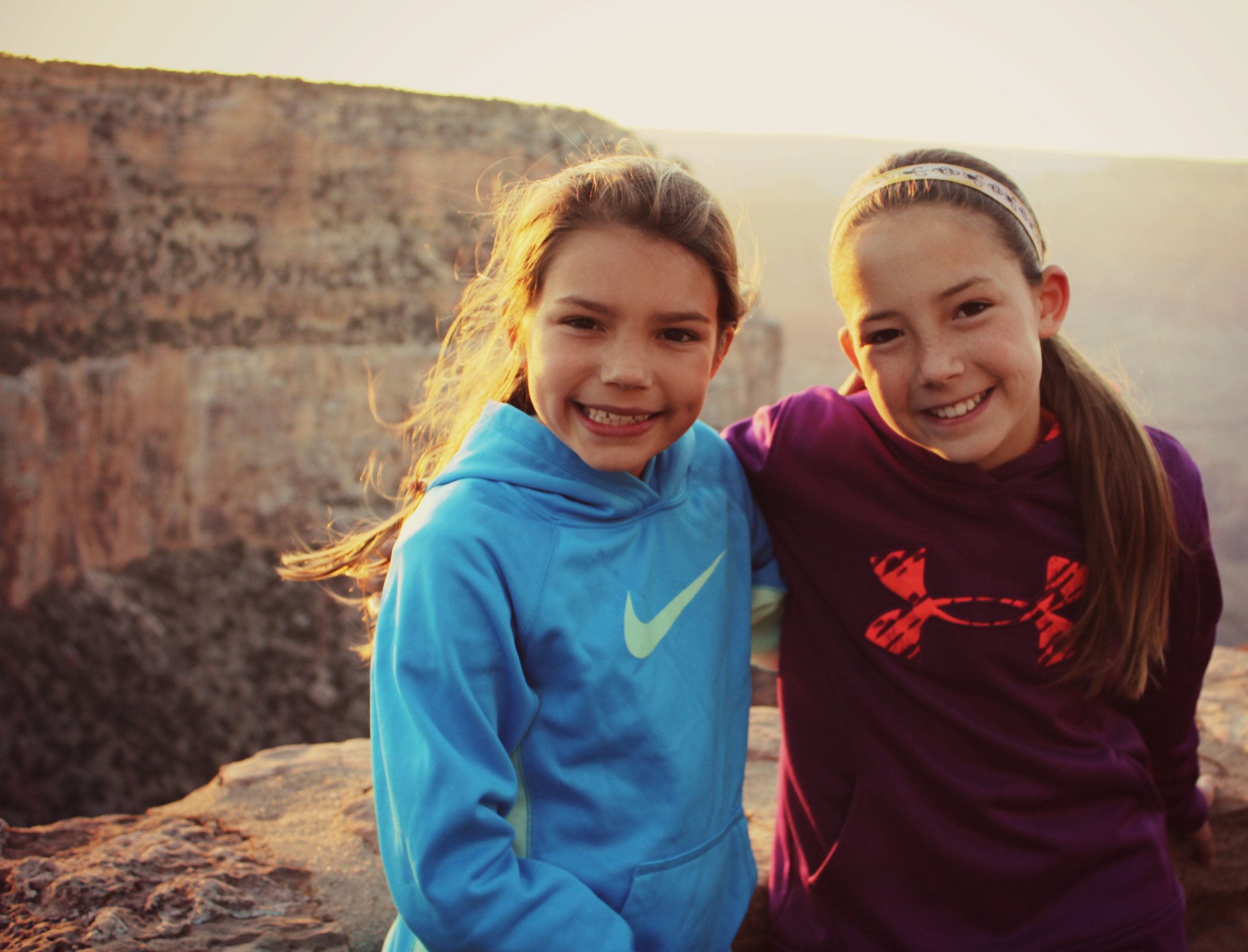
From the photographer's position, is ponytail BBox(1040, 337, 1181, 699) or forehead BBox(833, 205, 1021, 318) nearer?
forehead BBox(833, 205, 1021, 318)

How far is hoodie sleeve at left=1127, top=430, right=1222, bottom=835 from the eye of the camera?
1.31m

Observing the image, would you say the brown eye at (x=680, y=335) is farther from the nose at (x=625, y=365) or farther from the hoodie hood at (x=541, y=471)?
the hoodie hood at (x=541, y=471)

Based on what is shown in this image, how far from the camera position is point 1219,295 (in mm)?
26578

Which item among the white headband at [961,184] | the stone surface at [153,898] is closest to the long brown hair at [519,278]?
the white headband at [961,184]

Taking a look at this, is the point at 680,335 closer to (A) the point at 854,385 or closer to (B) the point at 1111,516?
(A) the point at 854,385

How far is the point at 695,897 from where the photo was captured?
→ 1.06 metres

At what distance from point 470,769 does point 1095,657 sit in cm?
97

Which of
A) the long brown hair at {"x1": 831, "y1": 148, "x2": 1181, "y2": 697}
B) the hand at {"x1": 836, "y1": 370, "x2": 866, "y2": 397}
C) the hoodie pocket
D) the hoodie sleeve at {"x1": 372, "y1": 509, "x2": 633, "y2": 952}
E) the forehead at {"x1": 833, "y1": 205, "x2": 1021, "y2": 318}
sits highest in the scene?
the forehead at {"x1": 833, "y1": 205, "x2": 1021, "y2": 318}

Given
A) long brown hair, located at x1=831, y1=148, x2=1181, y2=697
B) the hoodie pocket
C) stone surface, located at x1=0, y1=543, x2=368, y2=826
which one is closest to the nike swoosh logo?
the hoodie pocket

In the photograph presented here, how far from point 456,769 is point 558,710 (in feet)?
0.56

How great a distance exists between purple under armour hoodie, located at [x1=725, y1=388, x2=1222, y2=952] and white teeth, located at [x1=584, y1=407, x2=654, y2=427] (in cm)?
39

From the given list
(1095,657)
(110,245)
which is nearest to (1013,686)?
(1095,657)

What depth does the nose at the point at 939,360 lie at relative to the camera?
1110 millimetres

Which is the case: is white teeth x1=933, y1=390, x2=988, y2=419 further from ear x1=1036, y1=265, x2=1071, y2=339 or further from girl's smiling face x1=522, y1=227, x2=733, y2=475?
girl's smiling face x1=522, y1=227, x2=733, y2=475
